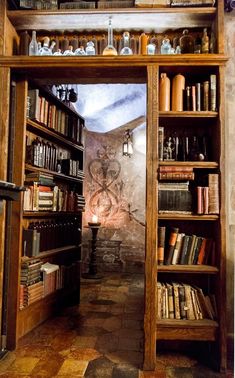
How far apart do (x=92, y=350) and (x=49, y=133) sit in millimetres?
1946

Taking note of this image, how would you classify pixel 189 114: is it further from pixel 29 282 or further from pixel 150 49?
pixel 29 282

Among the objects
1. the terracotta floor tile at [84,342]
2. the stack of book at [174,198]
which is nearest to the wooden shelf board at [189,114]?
the stack of book at [174,198]

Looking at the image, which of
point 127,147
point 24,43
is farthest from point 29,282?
point 127,147

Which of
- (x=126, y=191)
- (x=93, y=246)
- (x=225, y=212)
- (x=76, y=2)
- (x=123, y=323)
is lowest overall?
(x=123, y=323)

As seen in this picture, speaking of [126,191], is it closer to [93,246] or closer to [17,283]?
[93,246]

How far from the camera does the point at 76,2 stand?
2600mm

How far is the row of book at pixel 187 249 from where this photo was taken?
7.77 feet

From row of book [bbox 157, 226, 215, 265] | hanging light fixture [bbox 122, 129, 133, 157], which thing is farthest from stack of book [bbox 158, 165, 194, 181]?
hanging light fixture [bbox 122, 129, 133, 157]

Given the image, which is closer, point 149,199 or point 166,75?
point 149,199

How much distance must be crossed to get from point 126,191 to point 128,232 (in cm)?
79

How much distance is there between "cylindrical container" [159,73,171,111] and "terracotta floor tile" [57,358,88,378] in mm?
1877

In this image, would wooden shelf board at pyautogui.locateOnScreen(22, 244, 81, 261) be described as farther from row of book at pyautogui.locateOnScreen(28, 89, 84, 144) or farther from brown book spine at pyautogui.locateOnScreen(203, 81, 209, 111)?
brown book spine at pyautogui.locateOnScreen(203, 81, 209, 111)

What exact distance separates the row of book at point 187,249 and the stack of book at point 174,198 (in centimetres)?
16

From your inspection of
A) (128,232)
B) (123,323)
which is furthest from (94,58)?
(128,232)
